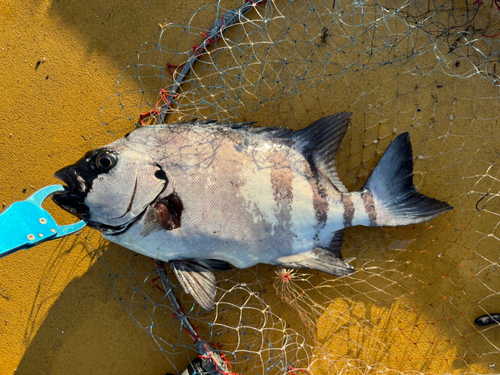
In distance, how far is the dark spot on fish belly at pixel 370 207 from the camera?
2.03 metres

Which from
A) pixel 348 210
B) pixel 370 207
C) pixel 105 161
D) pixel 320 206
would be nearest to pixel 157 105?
pixel 105 161

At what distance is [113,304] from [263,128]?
1.71 metres

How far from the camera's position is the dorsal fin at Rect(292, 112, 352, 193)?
2049mm

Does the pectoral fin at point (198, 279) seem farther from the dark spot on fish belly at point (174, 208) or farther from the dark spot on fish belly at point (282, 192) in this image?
the dark spot on fish belly at point (282, 192)

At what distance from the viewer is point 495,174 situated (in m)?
2.24

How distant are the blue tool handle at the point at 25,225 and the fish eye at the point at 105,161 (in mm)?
318

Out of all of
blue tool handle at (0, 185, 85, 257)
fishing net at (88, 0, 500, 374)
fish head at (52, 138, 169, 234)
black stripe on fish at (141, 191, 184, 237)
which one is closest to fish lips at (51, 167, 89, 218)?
fish head at (52, 138, 169, 234)

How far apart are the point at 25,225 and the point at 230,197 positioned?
48.3 inches

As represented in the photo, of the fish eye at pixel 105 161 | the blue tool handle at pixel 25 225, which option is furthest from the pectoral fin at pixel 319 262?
the blue tool handle at pixel 25 225

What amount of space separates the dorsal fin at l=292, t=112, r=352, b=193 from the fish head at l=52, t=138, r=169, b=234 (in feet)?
3.05

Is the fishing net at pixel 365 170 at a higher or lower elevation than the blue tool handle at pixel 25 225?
lower

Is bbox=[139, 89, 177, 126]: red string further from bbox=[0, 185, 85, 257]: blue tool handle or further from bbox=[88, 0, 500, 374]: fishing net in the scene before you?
bbox=[0, 185, 85, 257]: blue tool handle

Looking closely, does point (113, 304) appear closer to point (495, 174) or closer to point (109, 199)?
point (109, 199)

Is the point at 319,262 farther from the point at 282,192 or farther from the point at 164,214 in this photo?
the point at 164,214
